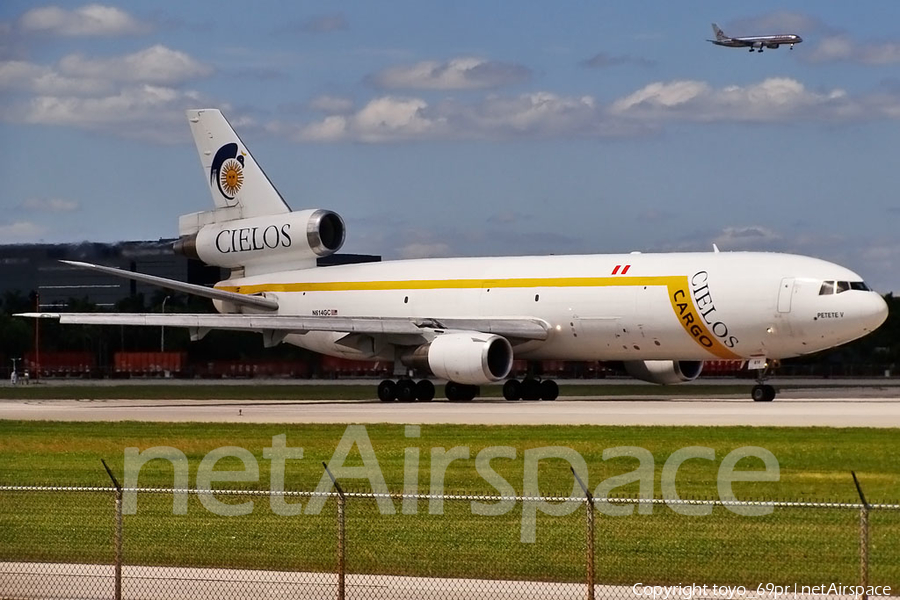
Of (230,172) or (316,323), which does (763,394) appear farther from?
(230,172)

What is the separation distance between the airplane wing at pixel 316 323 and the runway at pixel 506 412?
2.42 m

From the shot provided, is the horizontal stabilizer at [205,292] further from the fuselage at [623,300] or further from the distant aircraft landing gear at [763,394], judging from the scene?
the distant aircraft landing gear at [763,394]

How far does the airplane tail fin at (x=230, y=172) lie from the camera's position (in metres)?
58.1

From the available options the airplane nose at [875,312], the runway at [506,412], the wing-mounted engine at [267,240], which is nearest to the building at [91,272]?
the wing-mounted engine at [267,240]

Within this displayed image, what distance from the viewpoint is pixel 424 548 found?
1827 cm

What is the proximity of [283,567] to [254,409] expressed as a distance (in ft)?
91.8

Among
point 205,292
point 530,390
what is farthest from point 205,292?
point 530,390

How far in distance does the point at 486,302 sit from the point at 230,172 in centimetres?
1289

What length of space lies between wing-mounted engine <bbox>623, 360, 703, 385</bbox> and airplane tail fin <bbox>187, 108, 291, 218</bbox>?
587 inches

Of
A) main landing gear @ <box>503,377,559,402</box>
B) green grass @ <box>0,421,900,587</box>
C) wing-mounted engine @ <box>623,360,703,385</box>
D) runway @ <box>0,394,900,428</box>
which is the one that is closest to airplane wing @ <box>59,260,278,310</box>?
runway @ <box>0,394,900,428</box>

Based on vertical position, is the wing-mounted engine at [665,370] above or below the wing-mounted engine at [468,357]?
below

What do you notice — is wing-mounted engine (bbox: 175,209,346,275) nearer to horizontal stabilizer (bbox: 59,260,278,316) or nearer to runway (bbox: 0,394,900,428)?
horizontal stabilizer (bbox: 59,260,278,316)

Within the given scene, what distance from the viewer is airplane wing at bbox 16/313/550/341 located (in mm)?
48812

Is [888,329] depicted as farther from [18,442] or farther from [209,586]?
[209,586]
